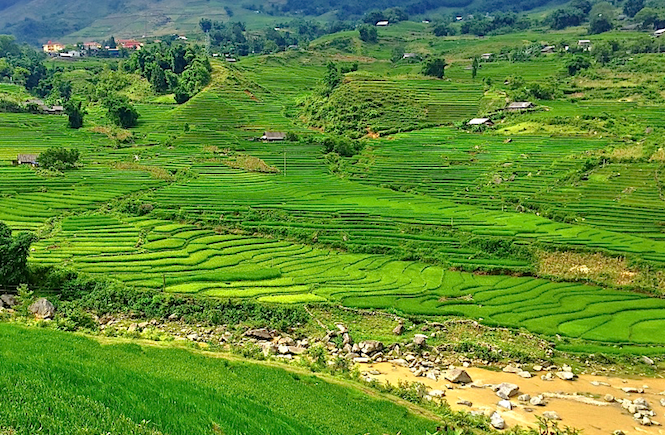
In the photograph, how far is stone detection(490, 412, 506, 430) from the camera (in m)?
18.1

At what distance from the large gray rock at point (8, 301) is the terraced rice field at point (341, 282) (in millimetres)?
4651

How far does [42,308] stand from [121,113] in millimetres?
50723

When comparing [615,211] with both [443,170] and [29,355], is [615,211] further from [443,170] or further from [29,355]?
[29,355]

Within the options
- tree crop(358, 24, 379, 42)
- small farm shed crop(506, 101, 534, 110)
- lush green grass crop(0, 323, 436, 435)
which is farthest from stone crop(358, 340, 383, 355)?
tree crop(358, 24, 379, 42)

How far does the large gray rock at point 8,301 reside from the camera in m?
25.8

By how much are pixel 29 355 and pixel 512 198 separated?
37565 millimetres

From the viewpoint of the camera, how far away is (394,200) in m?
45.4

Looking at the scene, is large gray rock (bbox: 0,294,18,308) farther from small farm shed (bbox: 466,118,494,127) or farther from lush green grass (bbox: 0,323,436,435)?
small farm shed (bbox: 466,118,494,127)

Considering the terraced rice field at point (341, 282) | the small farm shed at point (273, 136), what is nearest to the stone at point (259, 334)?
the terraced rice field at point (341, 282)

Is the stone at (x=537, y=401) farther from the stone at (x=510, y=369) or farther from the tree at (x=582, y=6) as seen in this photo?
the tree at (x=582, y=6)

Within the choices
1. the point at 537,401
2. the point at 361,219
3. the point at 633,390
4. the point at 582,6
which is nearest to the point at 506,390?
the point at 537,401

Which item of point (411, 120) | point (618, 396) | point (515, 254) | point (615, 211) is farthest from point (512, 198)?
point (411, 120)

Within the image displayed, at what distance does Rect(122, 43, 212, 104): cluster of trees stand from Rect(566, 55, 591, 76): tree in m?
57.7

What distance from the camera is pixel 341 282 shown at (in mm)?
30828
